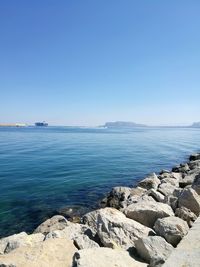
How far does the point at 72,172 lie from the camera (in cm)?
2353

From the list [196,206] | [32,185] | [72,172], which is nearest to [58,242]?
[196,206]

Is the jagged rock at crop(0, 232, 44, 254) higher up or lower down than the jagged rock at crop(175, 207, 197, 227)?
lower down

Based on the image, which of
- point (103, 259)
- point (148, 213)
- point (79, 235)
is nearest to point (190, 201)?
point (148, 213)

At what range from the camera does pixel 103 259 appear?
5.97 metres

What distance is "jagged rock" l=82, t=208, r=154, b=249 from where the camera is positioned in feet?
23.5

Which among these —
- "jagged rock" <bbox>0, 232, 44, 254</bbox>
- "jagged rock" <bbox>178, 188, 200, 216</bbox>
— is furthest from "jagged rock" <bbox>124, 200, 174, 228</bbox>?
"jagged rock" <bbox>0, 232, 44, 254</bbox>

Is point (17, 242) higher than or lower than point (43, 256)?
lower

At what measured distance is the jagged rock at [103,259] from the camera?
575cm

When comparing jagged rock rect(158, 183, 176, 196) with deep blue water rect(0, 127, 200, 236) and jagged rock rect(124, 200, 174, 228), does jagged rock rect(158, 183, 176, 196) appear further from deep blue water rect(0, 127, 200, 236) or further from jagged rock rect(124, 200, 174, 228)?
jagged rock rect(124, 200, 174, 228)

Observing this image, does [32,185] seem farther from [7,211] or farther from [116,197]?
[116,197]

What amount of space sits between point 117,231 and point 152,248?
1269 mm

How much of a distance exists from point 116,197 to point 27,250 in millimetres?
8083

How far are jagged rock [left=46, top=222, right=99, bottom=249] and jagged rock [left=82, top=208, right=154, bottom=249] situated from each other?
339 millimetres

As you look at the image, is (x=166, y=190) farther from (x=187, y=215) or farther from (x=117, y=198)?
(x=187, y=215)
